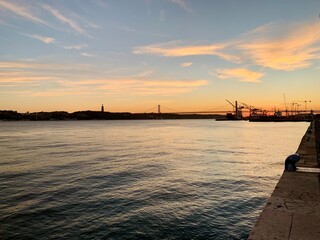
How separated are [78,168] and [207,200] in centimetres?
1529

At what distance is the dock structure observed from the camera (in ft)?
25.3

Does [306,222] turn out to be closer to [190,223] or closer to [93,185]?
[190,223]

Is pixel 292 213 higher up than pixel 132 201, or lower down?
higher up

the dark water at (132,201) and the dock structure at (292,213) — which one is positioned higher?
the dock structure at (292,213)

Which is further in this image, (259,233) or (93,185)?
(93,185)

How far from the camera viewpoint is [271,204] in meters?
10.4

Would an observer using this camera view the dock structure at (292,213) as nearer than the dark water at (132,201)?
Yes

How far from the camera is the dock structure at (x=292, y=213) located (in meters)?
7.71

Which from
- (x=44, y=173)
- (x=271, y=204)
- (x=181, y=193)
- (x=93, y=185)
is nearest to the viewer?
(x=271, y=204)

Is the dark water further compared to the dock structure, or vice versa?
the dark water

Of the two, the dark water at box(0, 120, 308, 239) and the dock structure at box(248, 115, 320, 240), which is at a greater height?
the dock structure at box(248, 115, 320, 240)

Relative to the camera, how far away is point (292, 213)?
9281 mm

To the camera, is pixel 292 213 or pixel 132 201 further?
pixel 132 201

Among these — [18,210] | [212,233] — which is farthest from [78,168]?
[212,233]
